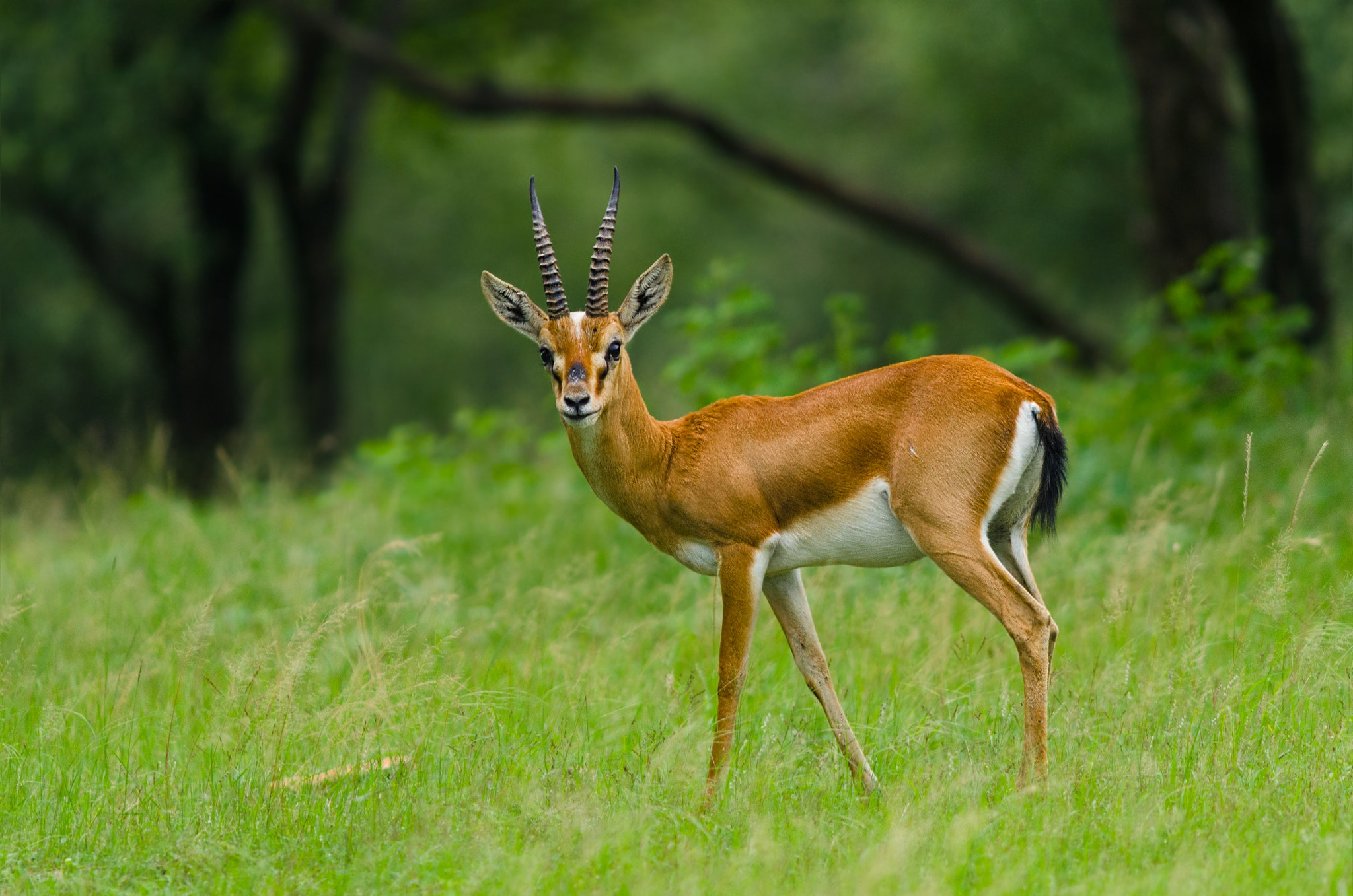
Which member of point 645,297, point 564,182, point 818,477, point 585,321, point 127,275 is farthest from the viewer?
point 564,182

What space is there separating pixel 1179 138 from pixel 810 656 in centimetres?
700

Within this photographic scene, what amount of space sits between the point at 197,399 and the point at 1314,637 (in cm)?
1479

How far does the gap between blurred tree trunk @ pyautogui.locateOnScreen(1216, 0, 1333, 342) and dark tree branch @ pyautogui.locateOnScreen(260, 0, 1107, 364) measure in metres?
3.67

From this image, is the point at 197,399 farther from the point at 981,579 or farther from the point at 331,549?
the point at 981,579

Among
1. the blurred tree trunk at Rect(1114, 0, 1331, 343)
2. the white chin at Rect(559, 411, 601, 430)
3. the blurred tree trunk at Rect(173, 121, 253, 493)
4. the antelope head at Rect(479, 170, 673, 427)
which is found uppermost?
the blurred tree trunk at Rect(1114, 0, 1331, 343)

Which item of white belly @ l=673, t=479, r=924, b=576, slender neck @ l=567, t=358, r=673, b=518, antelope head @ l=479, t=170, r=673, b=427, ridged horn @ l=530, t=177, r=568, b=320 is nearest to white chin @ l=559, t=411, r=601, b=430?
antelope head @ l=479, t=170, r=673, b=427

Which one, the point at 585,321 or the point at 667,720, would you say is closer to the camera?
the point at 585,321

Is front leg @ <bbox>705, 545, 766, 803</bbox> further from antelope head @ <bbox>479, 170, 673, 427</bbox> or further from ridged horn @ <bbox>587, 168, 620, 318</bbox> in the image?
ridged horn @ <bbox>587, 168, 620, 318</bbox>

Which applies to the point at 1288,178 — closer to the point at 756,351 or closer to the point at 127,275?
the point at 756,351

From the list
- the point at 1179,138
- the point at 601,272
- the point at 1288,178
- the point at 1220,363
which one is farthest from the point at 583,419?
the point at 1288,178

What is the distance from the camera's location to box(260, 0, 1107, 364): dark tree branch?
12.9 m

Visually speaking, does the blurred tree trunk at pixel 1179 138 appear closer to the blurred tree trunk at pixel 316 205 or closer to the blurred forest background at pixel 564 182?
the blurred forest background at pixel 564 182

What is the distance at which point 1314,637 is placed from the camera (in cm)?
493

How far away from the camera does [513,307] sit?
510 cm
